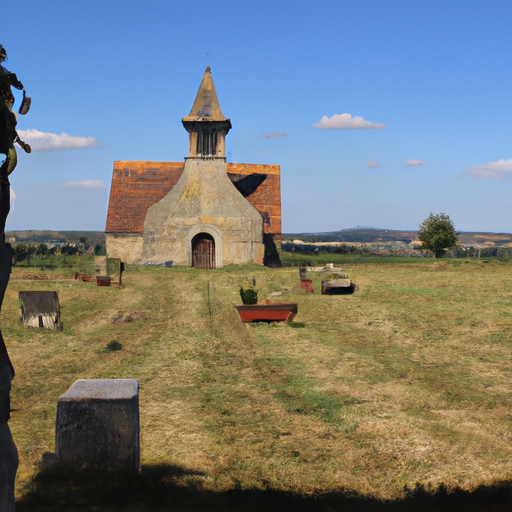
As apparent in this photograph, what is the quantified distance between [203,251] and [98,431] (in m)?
29.3

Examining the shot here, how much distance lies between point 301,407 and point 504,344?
24.4 ft

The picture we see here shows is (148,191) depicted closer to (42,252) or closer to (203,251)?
(203,251)

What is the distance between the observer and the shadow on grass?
587cm

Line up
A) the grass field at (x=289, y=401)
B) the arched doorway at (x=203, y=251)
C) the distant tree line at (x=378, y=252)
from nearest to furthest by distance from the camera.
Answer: the grass field at (x=289, y=401) < the arched doorway at (x=203, y=251) < the distant tree line at (x=378, y=252)

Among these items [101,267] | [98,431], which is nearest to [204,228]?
[101,267]

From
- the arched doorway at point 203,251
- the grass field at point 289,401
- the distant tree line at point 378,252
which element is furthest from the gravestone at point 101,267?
the distant tree line at point 378,252

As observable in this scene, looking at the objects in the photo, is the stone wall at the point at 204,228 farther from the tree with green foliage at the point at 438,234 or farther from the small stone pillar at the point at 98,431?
the small stone pillar at the point at 98,431

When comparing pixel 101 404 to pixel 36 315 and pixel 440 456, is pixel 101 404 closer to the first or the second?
pixel 440 456

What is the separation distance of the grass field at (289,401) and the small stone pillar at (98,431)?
0.84 feet

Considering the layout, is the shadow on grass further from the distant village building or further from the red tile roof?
the red tile roof

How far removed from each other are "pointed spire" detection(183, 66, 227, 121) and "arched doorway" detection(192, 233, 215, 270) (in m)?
7.52

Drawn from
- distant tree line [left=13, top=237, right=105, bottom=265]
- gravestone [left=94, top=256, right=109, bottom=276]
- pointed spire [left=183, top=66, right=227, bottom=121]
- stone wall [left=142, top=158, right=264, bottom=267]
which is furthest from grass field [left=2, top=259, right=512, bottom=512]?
pointed spire [left=183, top=66, right=227, bottom=121]

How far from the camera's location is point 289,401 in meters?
9.76

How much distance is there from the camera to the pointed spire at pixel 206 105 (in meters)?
36.6
